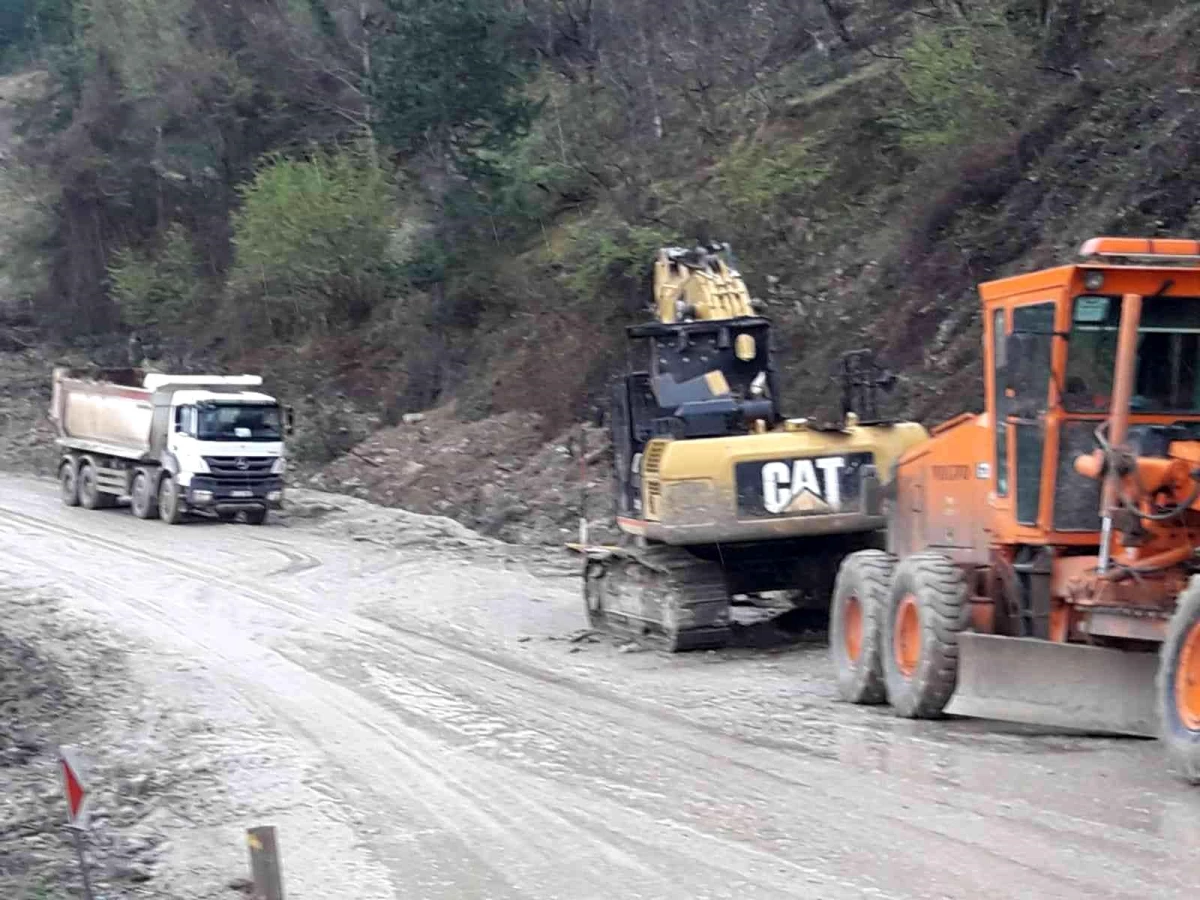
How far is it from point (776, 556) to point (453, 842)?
8.32 meters

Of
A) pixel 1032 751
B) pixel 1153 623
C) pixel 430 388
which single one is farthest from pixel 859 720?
pixel 430 388

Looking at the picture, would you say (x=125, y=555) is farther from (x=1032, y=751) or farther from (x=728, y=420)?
(x=1032, y=751)

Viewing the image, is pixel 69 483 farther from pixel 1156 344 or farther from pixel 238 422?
pixel 1156 344

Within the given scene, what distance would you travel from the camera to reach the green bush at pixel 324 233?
140 ft

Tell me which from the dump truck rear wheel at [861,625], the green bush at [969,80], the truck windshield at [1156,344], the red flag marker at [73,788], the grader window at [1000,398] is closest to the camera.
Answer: the red flag marker at [73,788]

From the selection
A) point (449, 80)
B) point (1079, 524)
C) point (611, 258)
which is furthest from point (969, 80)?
point (1079, 524)

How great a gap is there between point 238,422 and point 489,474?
16.8ft

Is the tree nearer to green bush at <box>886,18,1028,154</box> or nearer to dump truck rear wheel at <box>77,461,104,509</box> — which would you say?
dump truck rear wheel at <box>77,461,104,509</box>

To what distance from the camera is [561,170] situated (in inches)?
1526

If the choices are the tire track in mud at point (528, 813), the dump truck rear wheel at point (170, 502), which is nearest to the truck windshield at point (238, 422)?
the dump truck rear wheel at point (170, 502)

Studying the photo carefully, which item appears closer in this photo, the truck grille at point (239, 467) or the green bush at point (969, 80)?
the green bush at point (969, 80)

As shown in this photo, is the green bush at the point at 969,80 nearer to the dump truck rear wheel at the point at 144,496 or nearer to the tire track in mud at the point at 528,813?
the dump truck rear wheel at the point at 144,496

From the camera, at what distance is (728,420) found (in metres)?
17.1

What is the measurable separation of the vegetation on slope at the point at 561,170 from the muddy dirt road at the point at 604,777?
10.3 metres
